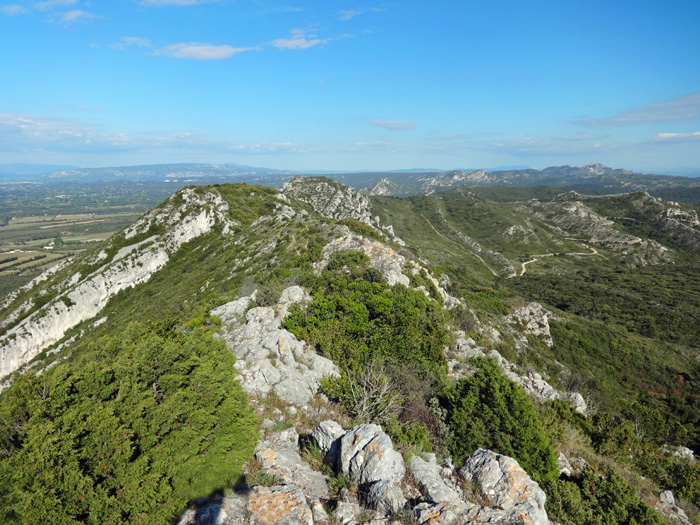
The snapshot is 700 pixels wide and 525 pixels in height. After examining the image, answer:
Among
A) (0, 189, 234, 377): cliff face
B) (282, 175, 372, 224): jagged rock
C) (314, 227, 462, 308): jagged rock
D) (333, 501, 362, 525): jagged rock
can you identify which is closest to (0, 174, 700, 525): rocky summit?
(333, 501, 362, 525): jagged rock

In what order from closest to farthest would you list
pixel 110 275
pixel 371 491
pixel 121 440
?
1. pixel 121 440
2. pixel 371 491
3. pixel 110 275

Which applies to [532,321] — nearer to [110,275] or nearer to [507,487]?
[507,487]

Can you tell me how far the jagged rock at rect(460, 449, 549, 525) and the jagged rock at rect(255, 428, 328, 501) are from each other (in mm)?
4486

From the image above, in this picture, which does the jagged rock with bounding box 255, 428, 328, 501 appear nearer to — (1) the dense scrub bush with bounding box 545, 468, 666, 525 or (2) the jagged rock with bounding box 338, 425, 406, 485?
(2) the jagged rock with bounding box 338, 425, 406, 485

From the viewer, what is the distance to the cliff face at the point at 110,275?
4603cm

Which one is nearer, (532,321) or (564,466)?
(564,466)

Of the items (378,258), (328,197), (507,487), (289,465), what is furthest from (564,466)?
A: (328,197)

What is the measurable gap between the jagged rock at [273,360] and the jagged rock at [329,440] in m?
3.12

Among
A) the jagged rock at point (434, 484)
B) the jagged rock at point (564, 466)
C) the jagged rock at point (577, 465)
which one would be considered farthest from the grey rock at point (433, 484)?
the jagged rock at point (577, 465)

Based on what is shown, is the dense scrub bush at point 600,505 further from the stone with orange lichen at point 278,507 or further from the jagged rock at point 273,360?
the jagged rock at point 273,360

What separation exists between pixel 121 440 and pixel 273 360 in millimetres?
8573

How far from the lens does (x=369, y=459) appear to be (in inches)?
336

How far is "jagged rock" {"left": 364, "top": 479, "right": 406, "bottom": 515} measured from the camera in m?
7.56

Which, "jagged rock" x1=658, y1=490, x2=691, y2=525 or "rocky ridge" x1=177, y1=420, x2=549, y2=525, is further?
"jagged rock" x1=658, y1=490, x2=691, y2=525
